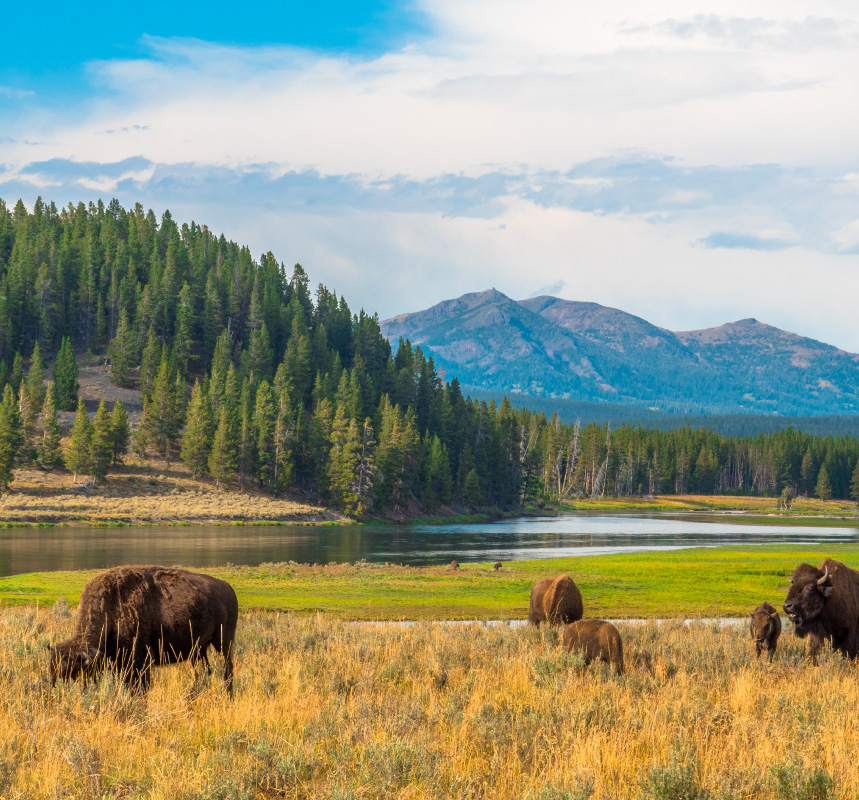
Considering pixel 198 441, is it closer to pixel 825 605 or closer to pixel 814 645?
pixel 814 645

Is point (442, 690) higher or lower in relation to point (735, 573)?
higher

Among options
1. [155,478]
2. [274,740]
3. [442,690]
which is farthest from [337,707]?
[155,478]

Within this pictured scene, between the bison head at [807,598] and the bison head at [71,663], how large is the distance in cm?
1227

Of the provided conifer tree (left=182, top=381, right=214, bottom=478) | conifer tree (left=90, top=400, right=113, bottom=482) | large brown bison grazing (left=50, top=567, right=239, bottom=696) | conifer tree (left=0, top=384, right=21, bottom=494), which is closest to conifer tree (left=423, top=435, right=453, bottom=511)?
conifer tree (left=182, top=381, right=214, bottom=478)

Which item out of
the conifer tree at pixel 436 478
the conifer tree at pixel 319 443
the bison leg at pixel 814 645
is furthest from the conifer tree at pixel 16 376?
the bison leg at pixel 814 645

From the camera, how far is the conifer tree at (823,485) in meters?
Result: 186

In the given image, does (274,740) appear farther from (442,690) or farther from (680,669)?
(680,669)

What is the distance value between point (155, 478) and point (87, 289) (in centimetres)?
6548

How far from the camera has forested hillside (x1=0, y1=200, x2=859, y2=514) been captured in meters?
107

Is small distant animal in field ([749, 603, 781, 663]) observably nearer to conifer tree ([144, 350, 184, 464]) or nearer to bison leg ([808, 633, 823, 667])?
bison leg ([808, 633, 823, 667])

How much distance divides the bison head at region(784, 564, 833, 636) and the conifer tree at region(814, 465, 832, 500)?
624 ft

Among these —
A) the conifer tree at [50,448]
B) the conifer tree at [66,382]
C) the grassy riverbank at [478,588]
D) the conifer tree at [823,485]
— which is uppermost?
the conifer tree at [66,382]

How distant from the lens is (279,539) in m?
67.4

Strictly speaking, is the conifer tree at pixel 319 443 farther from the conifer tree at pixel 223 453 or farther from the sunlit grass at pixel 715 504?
the sunlit grass at pixel 715 504
